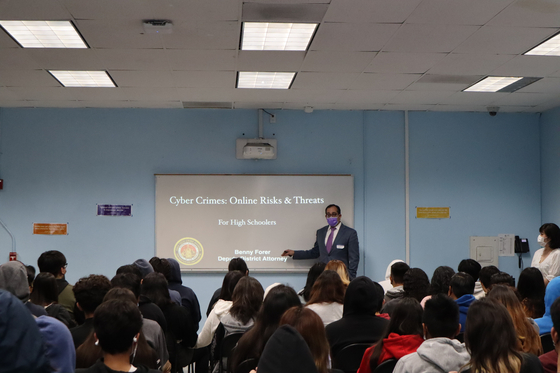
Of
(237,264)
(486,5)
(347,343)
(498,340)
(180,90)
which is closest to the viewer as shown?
(498,340)

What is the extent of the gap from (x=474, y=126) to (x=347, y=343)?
487 cm

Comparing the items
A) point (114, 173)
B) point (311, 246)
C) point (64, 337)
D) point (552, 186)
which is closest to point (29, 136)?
point (114, 173)

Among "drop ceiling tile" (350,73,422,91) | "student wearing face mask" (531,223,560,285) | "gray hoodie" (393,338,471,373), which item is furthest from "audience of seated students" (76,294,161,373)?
"student wearing face mask" (531,223,560,285)

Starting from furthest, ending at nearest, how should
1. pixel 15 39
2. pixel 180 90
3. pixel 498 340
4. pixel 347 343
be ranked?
pixel 180 90 < pixel 15 39 < pixel 347 343 < pixel 498 340

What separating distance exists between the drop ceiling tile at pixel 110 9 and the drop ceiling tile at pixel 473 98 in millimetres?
3770

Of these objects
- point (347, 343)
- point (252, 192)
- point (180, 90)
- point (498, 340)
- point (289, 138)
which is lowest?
point (347, 343)

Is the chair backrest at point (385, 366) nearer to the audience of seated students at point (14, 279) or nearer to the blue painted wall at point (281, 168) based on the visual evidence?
the audience of seated students at point (14, 279)

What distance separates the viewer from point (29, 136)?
6102 millimetres

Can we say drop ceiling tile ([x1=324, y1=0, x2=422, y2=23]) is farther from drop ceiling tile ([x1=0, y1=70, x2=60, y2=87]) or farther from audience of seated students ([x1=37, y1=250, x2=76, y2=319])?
drop ceiling tile ([x1=0, y1=70, x2=60, y2=87])

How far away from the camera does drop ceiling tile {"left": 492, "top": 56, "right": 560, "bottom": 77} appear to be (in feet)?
13.7

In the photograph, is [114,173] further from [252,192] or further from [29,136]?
[252,192]

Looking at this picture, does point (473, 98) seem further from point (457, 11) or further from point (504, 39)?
point (457, 11)

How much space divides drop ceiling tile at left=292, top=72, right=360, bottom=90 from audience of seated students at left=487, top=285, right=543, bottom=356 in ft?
8.86

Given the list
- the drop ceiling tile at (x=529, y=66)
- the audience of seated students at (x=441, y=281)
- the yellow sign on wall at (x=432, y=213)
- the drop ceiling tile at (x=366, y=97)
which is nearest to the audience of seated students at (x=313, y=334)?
the audience of seated students at (x=441, y=281)
